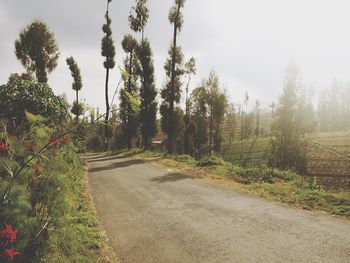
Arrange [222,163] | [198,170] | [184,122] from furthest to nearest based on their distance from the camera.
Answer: [184,122] < [222,163] < [198,170]

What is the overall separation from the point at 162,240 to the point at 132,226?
4.09 feet

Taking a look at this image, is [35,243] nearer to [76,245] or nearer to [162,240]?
[76,245]

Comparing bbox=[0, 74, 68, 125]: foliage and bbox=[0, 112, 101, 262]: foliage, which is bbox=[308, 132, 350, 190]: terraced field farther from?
bbox=[0, 112, 101, 262]: foliage

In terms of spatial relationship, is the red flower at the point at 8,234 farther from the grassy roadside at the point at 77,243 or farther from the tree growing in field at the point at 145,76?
the tree growing in field at the point at 145,76

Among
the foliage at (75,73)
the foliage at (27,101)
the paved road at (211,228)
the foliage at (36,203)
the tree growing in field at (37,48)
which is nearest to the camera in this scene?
the foliage at (36,203)

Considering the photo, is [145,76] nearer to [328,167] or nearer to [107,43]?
[107,43]

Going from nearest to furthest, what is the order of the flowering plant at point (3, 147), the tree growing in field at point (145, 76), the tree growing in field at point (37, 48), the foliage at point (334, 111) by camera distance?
the flowering plant at point (3, 147) → the tree growing in field at point (37, 48) → the tree growing in field at point (145, 76) → the foliage at point (334, 111)

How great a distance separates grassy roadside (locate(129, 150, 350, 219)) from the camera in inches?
379

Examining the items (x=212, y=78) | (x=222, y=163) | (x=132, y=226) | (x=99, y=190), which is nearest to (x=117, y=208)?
(x=132, y=226)

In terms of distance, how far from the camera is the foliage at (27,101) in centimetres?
954

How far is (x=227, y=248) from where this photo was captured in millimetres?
6402

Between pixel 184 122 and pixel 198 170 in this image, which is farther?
pixel 184 122

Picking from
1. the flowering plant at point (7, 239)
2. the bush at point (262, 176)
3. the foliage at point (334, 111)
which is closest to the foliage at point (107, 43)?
the bush at point (262, 176)

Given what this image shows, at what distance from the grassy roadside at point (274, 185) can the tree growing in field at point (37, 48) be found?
1303 cm
